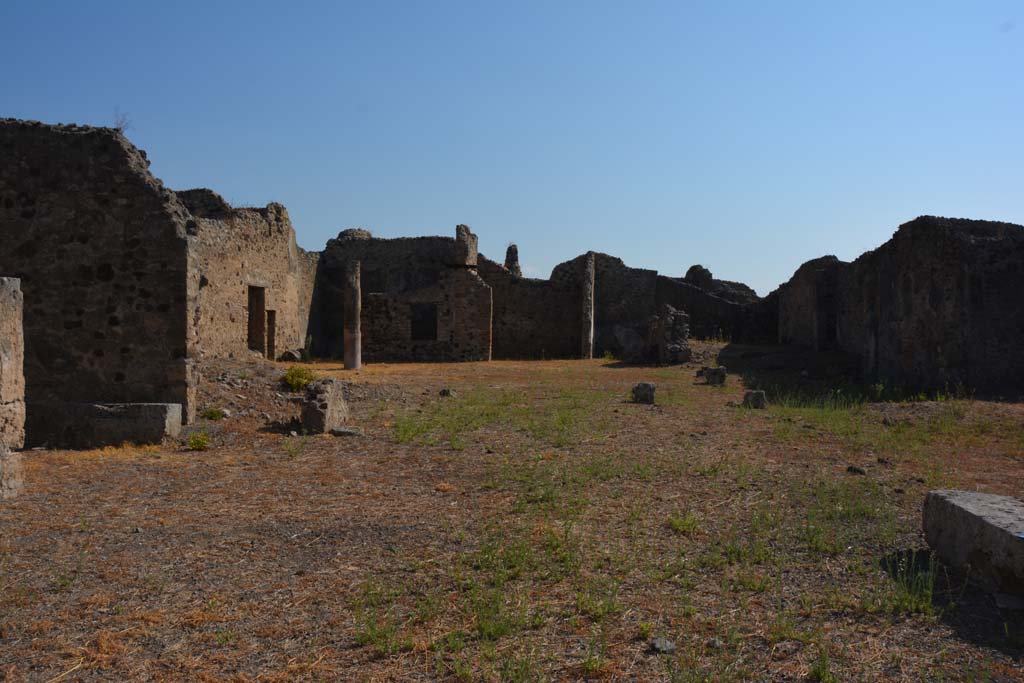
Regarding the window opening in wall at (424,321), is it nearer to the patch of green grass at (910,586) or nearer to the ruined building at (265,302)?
the ruined building at (265,302)

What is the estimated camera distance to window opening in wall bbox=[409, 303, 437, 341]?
29.6m

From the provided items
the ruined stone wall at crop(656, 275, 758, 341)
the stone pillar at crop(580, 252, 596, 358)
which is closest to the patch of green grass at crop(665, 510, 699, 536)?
the stone pillar at crop(580, 252, 596, 358)

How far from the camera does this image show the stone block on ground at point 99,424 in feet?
28.4

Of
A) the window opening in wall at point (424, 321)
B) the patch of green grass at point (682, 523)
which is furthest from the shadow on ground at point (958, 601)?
the window opening in wall at point (424, 321)

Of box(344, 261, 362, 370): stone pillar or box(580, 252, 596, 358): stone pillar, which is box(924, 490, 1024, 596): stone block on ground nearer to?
box(344, 261, 362, 370): stone pillar

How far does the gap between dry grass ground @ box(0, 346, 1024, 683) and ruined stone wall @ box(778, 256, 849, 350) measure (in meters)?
12.3

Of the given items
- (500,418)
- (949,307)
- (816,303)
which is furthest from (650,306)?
(500,418)

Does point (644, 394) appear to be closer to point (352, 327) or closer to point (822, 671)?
point (822, 671)

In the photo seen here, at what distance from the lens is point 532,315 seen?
25438 millimetres

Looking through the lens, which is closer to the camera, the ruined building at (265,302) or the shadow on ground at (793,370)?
the ruined building at (265,302)

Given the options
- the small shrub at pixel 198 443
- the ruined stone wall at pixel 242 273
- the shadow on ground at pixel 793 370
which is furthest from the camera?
the ruined stone wall at pixel 242 273

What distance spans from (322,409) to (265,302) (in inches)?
456

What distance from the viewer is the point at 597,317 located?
87.8 feet

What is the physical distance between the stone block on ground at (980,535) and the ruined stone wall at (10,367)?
22.2ft
